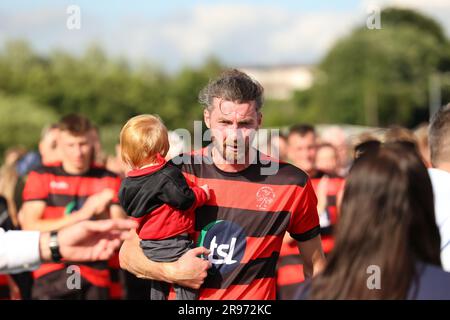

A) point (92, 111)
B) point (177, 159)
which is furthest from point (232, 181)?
point (92, 111)

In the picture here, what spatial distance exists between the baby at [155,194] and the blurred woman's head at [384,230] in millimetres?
1517

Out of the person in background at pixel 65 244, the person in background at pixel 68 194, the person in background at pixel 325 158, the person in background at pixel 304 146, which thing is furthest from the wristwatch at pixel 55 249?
the person in background at pixel 325 158

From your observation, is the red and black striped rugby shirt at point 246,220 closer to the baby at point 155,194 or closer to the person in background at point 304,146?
the baby at point 155,194

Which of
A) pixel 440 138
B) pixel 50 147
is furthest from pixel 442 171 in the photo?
pixel 50 147

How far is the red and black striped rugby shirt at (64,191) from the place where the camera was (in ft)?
23.6

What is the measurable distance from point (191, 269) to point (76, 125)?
11.2 ft

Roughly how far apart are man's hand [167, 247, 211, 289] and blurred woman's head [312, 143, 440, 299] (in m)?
1.40

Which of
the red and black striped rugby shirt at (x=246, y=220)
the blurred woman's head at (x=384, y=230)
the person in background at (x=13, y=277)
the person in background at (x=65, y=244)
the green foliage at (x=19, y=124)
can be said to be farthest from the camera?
the green foliage at (x=19, y=124)

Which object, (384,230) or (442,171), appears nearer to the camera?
(384,230)

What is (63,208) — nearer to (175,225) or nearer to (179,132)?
(179,132)

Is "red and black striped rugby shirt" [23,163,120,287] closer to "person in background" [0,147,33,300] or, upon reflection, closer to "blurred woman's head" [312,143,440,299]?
"person in background" [0,147,33,300]

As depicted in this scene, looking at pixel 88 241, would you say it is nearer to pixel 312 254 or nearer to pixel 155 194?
pixel 155 194

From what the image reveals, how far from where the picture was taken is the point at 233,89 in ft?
14.6

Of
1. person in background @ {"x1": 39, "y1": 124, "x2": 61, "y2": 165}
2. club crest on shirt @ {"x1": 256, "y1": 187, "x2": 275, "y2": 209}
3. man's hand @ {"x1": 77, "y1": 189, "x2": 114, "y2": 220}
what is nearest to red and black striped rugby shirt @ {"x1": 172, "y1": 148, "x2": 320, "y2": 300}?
club crest on shirt @ {"x1": 256, "y1": 187, "x2": 275, "y2": 209}
